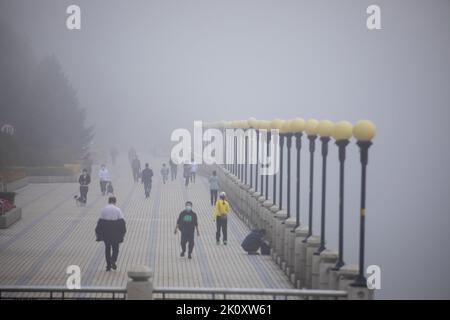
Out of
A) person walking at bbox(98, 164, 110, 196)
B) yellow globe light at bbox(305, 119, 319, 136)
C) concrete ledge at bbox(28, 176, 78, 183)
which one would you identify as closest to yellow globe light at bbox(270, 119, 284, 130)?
yellow globe light at bbox(305, 119, 319, 136)

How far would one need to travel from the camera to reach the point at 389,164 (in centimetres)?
14012

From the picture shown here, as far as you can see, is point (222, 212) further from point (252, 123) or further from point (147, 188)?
point (147, 188)

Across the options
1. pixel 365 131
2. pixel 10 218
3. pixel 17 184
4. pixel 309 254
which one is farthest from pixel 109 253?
pixel 17 184

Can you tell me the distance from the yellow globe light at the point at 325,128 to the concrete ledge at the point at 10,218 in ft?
33.9

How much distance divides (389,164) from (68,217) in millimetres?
115925

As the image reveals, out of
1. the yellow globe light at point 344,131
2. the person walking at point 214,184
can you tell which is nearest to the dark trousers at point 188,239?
the yellow globe light at point 344,131

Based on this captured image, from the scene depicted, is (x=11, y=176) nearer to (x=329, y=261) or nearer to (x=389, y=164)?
(x=329, y=261)

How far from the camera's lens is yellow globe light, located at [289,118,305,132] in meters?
20.3

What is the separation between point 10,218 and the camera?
25.2 m

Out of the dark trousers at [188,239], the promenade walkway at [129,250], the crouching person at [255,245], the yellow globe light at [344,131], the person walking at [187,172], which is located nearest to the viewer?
the yellow globe light at [344,131]

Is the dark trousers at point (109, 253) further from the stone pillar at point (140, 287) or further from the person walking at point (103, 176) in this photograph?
the person walking at point (103, 176)

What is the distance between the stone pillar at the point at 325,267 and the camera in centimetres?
1514

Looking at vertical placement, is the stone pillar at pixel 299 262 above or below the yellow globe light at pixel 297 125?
below

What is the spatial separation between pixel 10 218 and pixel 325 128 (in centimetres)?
1115
